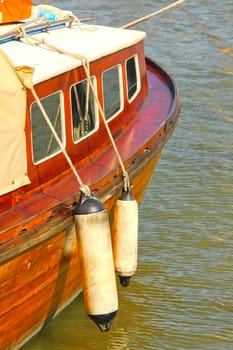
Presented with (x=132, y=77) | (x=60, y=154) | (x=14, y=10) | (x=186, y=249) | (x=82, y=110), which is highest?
(x=14, y=10)

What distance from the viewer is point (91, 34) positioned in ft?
27.5

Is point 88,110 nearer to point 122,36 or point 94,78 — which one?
point 94,78

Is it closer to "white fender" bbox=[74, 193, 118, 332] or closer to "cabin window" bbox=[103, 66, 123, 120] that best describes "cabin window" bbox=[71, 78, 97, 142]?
"cabin window" bbox=[103, 66, 123, 120]

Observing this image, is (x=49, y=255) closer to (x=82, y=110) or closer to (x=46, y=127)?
(x=46, y=127)

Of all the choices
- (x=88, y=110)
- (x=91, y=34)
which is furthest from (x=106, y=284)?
(x=91, y=34)

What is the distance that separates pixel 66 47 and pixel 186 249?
308 centimetres

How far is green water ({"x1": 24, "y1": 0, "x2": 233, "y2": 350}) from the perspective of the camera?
809 centimetres

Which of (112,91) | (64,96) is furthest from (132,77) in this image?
(64,96)

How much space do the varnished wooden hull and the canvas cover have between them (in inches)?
61.2

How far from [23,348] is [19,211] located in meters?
1.66

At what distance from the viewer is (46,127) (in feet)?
22.9

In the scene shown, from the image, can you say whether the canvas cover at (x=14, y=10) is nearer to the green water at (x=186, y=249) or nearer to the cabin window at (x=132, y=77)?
the cabin window at (x=132, y=77)

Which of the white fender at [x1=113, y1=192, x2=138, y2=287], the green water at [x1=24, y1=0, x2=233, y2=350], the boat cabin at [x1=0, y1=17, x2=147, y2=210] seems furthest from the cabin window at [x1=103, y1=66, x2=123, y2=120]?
the green water at [x1=24, y1=0, x2=233, y2=350]

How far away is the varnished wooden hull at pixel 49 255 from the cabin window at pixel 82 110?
1.06ft
